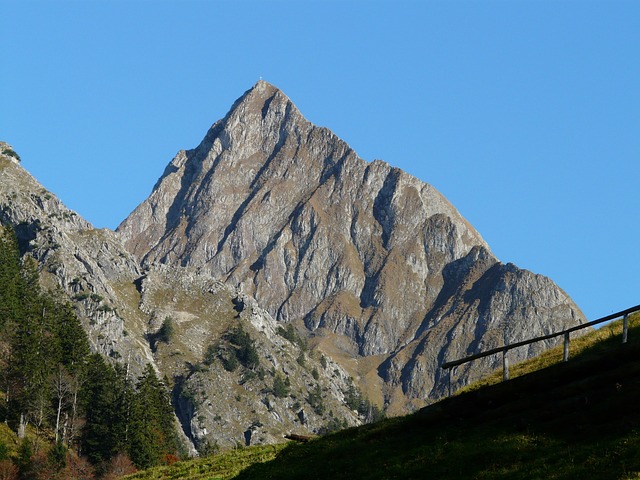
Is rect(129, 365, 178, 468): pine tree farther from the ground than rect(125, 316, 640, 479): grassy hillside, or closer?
farther from the ground

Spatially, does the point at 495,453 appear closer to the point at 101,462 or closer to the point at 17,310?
the point at 101,462

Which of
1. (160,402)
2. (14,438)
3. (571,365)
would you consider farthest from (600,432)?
(160,402)

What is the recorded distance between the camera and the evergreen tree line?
421ft

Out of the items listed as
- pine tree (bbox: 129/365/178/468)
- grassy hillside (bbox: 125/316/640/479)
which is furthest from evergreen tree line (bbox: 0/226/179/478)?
grassy hillside (bbox: 125/316/640/479)

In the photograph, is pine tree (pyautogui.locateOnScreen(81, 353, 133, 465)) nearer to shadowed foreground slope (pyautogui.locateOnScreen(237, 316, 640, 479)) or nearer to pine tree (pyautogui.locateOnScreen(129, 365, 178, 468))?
pine tree (pyautogui.locateOnScreen(129, 365, 178, 468))

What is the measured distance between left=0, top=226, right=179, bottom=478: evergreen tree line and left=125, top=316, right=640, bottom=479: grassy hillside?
78.6m

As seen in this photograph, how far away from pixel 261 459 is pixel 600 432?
25538 millimetres

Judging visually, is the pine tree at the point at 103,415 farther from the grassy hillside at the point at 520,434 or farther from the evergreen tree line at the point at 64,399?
the grassy hillside at the point at 520,434

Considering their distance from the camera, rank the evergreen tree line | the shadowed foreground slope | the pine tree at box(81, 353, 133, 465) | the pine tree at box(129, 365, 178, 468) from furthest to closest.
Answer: the pine tree at box(129, 365, 178, 468), the pine tree at box(81, 353, 133, 465), the evergreen tree line, the shadowed foreground slope

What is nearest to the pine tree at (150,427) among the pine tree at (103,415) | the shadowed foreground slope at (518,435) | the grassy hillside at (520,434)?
the pine tree at (103,415)

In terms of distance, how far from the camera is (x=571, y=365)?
43.2m

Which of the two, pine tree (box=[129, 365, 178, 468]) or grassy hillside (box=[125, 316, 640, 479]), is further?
pine tree (box=[129, 365, 178, 468])

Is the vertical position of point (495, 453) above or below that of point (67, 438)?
below

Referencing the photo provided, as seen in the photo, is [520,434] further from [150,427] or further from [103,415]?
[150,427]
